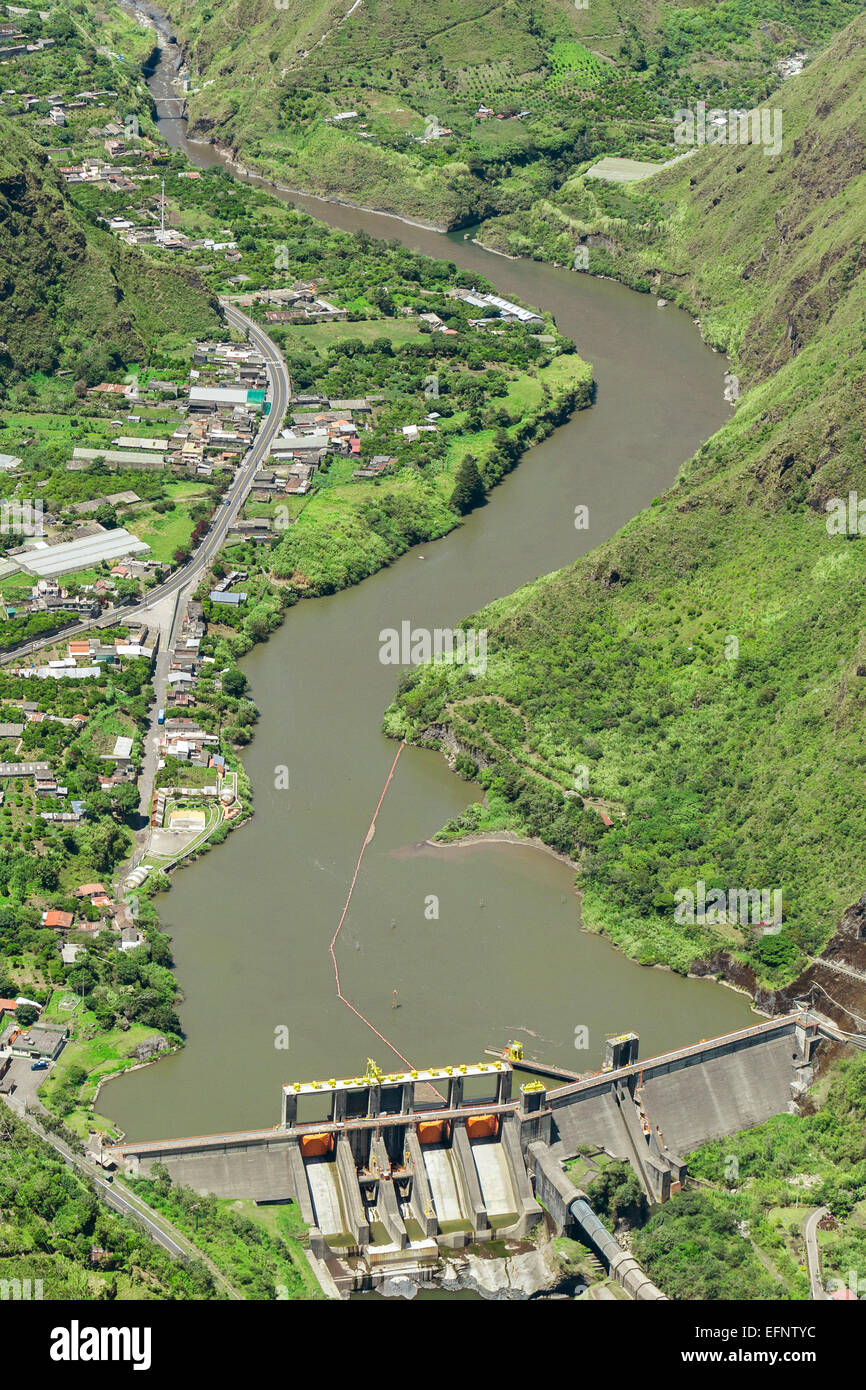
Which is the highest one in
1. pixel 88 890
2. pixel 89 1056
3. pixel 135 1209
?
pixel 88 890

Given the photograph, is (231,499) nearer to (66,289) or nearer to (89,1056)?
(66,289)

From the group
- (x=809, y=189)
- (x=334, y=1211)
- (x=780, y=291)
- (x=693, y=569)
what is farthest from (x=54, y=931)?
(x=809, y=189)

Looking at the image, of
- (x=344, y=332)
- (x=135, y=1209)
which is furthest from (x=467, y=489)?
(x=135, y=1209)

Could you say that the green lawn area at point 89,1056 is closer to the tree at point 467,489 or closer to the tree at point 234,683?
the tree at point 234,683

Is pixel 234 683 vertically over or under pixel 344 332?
under

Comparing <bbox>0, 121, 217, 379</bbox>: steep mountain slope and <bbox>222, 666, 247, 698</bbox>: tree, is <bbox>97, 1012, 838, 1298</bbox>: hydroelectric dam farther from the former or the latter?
<bbox>0, 121, 217, 379</bbox>: steep mountain slope

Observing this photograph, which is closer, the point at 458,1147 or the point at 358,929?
the point at 458,1147
